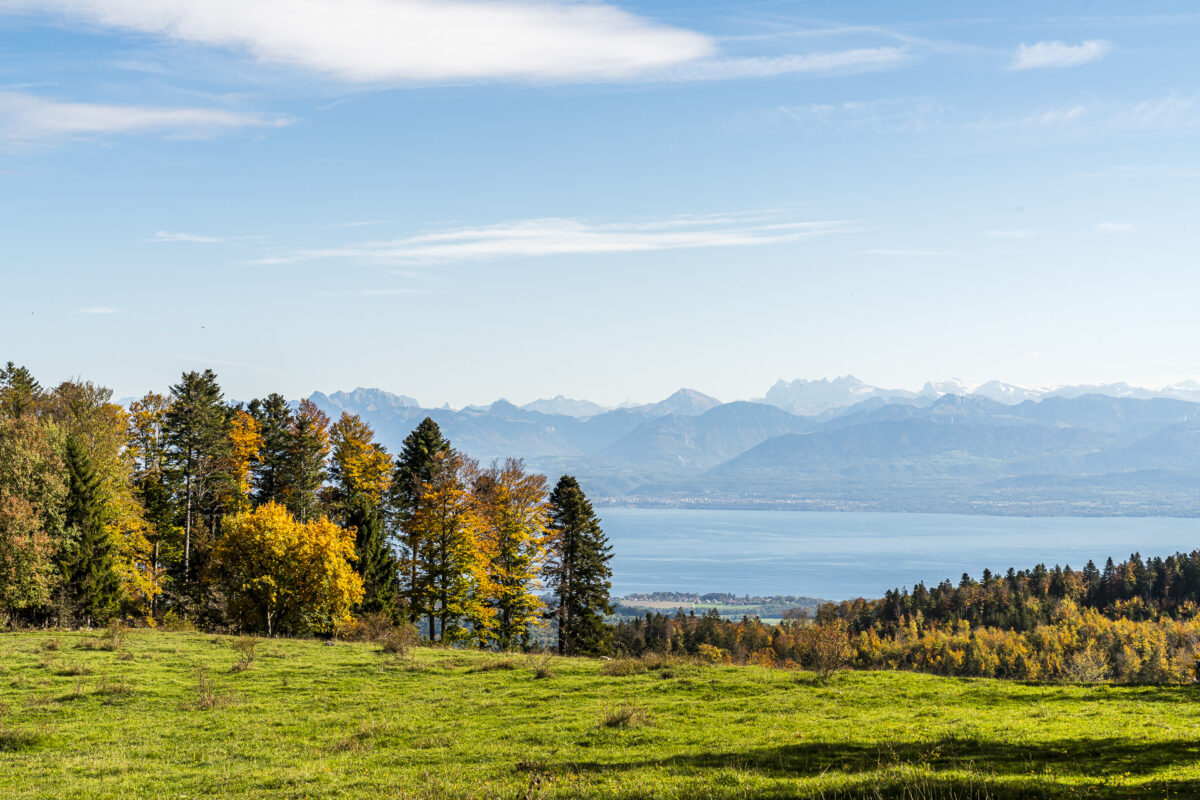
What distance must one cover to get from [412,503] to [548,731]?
29.2 meters

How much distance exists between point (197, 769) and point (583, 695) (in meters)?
11.0

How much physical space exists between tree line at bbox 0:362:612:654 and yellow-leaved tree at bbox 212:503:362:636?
7 centimetres

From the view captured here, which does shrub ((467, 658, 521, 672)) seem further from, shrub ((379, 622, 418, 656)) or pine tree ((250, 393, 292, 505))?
pine tree ((250, 393, 292, 505))

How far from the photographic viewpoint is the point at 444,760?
1633cm

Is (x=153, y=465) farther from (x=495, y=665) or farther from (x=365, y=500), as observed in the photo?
(x=495, y=665)

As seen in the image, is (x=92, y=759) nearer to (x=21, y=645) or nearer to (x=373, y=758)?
(x=373, y=758)

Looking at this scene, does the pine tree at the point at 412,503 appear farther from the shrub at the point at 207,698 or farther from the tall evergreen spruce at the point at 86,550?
the shrub at the point at 207,698

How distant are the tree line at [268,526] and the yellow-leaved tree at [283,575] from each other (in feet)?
0.23

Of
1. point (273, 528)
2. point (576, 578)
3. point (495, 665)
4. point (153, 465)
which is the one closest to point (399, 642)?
point (495, 665)

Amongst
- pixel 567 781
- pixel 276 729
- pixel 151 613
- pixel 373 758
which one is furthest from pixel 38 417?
pixel 567 781

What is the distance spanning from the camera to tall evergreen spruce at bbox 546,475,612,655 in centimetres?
4822

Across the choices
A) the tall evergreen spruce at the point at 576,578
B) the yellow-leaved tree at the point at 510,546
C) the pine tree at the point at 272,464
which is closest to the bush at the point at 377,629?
the yellow-leaved tree at the point at 510,546

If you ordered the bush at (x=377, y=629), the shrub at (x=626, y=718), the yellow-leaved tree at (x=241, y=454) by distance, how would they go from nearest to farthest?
the shrub at (x=626, y=718) < the bush at (x=377, y=629) < the yellow-leaved tree at (x=241, y=454)

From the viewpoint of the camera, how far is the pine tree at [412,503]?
149 ft
